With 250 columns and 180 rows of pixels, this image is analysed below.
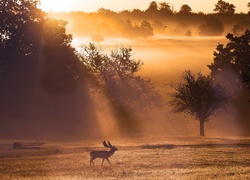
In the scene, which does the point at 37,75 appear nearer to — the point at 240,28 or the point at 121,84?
the point at 121,84

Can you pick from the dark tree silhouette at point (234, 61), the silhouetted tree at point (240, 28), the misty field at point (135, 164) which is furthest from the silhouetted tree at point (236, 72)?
the silhouetted tree at point (240, 28)

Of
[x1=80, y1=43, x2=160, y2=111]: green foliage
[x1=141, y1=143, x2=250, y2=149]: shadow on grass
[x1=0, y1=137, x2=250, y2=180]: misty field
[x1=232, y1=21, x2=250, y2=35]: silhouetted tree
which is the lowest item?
[x1=0, y1=137, x2=250, y2=180]: misty field

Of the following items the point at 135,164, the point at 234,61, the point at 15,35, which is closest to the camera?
the point at 135,164

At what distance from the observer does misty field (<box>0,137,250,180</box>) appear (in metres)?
36.8

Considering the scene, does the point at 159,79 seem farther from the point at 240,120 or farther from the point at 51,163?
the point at 51,163

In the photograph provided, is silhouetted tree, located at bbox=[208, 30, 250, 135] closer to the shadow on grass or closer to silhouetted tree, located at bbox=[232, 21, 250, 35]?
the shadow on grass

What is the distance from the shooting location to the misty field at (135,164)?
36.8 m

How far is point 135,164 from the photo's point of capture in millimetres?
42969

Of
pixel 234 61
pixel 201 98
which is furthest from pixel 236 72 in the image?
pixel 201 98

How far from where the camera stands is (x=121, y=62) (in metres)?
111

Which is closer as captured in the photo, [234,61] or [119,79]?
[234,61]

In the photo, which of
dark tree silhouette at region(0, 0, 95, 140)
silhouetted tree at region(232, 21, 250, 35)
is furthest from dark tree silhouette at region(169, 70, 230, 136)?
silhouetted tree at region(232, 21, 250, 35)

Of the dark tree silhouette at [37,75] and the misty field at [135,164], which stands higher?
the dark tree silhouette at [37,75]

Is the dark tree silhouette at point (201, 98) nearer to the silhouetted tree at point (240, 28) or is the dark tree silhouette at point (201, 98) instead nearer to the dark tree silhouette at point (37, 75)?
the dark tree silhouette at point (37, 75)
